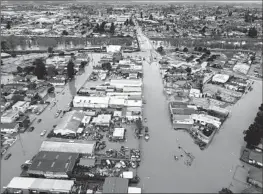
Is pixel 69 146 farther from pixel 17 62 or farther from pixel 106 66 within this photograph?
pixel 17 62

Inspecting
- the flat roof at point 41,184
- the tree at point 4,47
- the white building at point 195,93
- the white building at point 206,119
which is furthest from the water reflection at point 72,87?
the tree at point 4,47

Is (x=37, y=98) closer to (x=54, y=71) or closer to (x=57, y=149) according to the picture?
(x=54, y=71)

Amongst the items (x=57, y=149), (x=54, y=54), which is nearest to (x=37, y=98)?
(x=57, y=149)

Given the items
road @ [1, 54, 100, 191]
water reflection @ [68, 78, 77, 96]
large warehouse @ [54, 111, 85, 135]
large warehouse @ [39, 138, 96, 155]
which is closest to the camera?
road @ [1, 54, 100, 191]

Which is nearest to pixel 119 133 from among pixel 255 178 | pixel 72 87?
pixel 255 178

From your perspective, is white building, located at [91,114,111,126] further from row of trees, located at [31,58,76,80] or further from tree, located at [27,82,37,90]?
row of trees, located at [31,58,76,80]

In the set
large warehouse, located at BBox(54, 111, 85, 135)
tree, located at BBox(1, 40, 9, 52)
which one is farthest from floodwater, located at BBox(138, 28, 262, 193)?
tree, located at BBox(1, 40, 9, 52)
